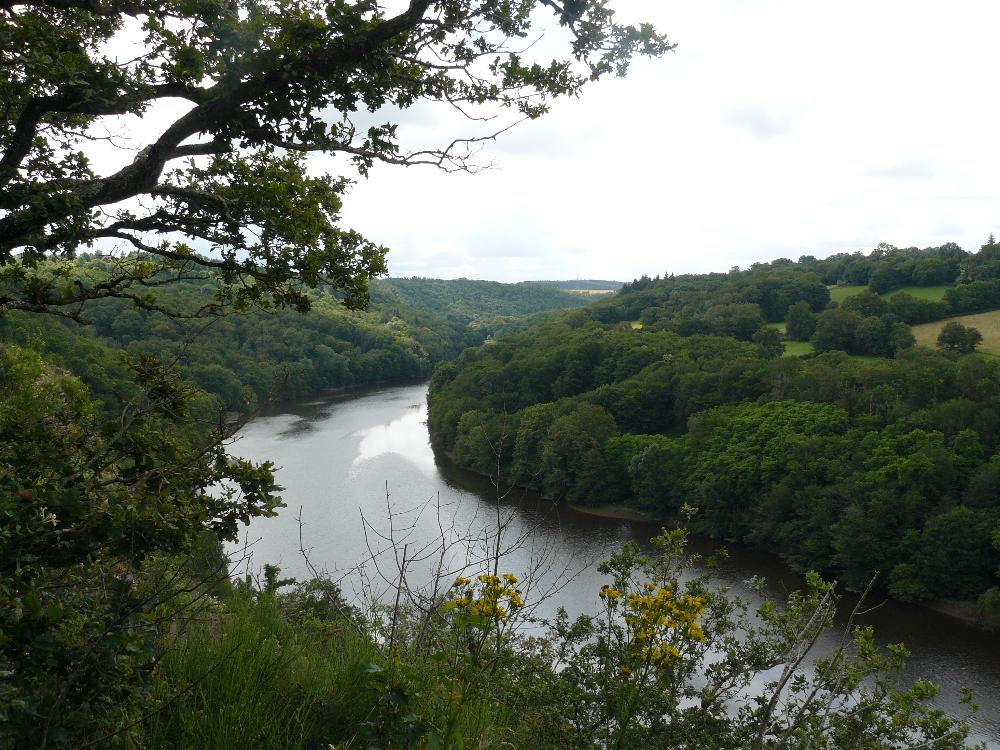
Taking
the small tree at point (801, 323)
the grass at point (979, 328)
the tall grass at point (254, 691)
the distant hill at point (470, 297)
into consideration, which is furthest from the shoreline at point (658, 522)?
the distant hill at point (470, 297)

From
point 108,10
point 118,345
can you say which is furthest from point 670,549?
point 118,345

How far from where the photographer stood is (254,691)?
2.52 meters

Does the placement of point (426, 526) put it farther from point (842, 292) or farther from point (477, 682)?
point (842, 292)

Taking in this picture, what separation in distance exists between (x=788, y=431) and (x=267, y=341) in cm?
4905

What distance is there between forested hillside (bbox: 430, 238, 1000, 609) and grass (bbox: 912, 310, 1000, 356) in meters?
1.58

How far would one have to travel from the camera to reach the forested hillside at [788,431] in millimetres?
25812

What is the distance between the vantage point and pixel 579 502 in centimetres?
3594

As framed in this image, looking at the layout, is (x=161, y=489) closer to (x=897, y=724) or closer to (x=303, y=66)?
(x=303, y=66)

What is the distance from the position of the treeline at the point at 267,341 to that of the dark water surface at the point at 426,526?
170 inches

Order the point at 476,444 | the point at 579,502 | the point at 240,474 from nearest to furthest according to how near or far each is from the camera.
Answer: the point at 240,474
the point at 579,502
the point at 476,444

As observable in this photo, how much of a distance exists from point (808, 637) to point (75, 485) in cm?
416

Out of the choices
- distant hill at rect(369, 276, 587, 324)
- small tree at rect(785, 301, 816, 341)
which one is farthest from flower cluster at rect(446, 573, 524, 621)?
distant hill at rect(369, 276, 587, 324)

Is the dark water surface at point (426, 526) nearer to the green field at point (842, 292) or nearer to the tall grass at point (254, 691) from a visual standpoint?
the tall grass at point (254, 691)

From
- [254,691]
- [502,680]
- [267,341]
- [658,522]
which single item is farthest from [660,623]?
[267,341]
